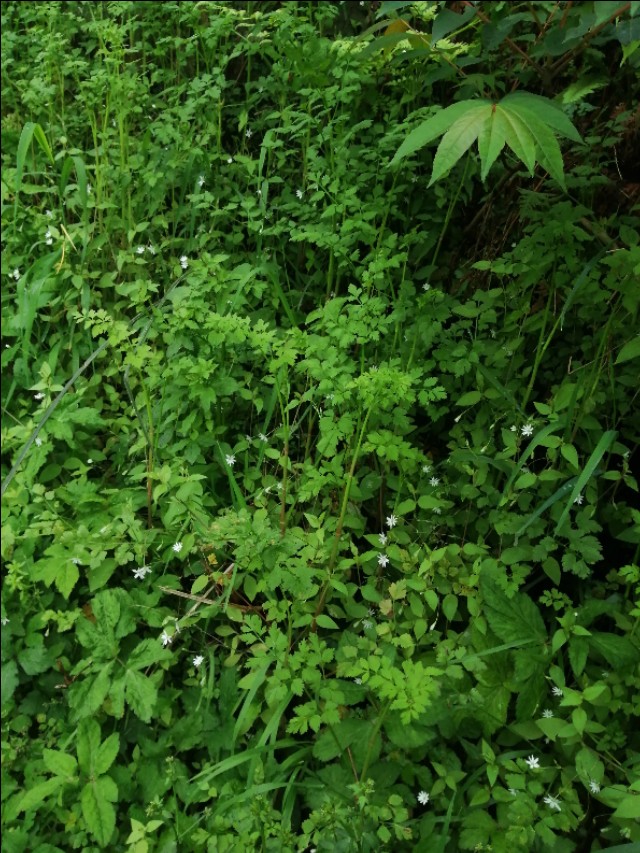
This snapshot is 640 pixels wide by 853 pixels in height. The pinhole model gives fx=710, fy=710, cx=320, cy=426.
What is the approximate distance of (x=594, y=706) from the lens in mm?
1613

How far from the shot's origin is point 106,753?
170cm

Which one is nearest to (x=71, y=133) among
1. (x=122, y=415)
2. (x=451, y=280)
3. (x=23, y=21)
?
(x=23, y=21)

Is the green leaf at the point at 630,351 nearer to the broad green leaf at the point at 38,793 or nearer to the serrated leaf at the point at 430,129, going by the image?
the serrated leaf at the point at 430,129

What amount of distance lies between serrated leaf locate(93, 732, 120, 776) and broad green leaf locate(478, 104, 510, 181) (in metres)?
1.50

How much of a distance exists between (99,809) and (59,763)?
15 cm

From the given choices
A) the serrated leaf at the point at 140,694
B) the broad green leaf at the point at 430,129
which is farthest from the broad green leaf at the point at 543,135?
the serrated leaf at the point at 140,694

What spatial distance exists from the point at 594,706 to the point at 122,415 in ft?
5.11

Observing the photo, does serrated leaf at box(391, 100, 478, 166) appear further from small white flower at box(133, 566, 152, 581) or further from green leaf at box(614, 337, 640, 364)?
small white flower at box(133, 566, 152, 581)

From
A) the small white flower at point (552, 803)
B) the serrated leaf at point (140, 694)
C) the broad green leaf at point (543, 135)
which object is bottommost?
the small white flower at point (552, 803)

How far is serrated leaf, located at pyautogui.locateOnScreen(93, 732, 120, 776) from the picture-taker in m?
1.69

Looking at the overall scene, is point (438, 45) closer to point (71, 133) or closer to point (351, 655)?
point (71, 133)

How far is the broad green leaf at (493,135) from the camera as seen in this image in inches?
51.4

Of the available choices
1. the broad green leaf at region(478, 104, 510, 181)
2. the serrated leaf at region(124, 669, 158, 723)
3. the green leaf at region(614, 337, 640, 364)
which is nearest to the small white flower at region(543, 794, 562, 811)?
the serrated leaf at region(124, 669, 158, 723)

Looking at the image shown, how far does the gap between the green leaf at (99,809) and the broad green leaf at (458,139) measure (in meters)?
1.53
